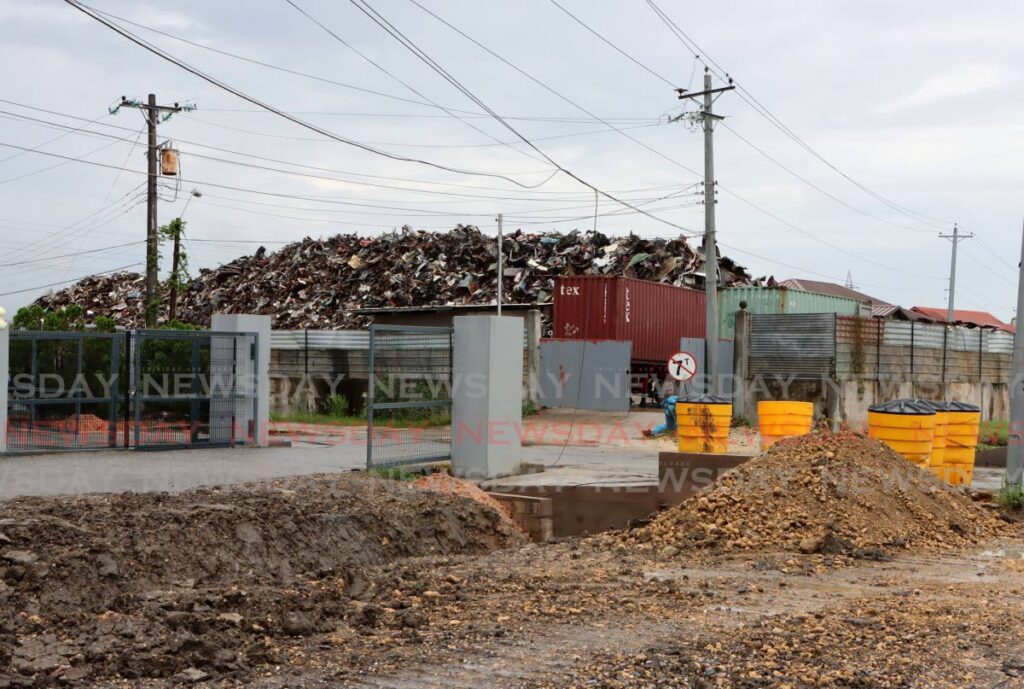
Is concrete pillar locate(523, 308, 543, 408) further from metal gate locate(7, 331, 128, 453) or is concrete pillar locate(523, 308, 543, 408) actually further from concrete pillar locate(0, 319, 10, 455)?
concrete pillar locate(0, 319, 10, 455)

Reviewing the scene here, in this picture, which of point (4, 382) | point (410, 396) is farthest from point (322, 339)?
point (410, 396)

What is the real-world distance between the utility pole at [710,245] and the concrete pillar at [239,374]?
13.2 m

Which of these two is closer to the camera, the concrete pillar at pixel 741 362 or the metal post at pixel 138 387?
the metal post at pixel 138 387

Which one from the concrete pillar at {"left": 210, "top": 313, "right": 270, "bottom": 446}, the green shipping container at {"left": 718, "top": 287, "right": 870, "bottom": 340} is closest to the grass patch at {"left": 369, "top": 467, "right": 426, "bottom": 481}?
the concrete pillar at {"left": 210, "top": 313, "right": 270, "bottom": 446}

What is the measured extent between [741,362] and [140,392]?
17.0 metres

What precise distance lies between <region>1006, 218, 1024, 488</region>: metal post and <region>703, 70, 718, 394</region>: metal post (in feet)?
43.2

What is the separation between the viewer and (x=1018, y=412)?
14.5m

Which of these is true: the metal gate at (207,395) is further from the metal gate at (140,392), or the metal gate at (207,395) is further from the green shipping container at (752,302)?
the green shipping container at (752,302)

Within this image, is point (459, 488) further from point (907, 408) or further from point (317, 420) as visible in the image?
point (317, 420)

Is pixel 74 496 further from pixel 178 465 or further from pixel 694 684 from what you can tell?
pixel 694 684

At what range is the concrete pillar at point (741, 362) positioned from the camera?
1142 inches

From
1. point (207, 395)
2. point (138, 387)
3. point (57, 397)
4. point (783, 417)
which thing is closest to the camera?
point (783, 417)

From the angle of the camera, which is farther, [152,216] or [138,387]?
[152,216]

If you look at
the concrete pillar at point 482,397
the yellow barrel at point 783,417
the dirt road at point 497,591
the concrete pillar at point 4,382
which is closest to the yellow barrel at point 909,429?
the yellow barrel at point 783,417
